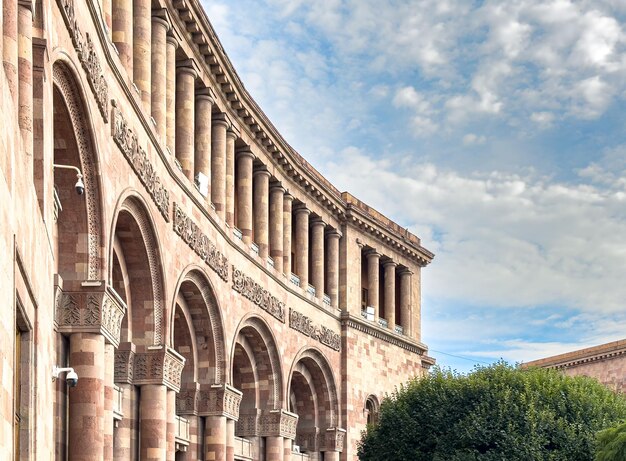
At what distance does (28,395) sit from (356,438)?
36572 mm

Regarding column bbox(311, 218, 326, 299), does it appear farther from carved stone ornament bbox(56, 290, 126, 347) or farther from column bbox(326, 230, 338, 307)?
carved stone ornament bbox(56, 290, 126, 347)

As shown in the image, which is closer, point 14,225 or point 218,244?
point 14,225

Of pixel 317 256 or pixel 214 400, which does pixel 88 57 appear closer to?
pixel 214 400

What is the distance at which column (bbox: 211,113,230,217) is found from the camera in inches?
1446

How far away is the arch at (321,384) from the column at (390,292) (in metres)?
6.61

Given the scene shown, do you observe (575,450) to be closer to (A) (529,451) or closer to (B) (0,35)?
(A) (529,451)

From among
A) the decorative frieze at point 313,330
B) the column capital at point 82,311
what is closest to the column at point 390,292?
the decorative frieze at point 313,330

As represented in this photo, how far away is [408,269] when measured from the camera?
56.2 metres

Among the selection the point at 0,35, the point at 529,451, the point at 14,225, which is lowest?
the point at 529,451

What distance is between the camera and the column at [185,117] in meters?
33.7

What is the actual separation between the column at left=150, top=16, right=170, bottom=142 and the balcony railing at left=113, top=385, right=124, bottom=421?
20.2ft

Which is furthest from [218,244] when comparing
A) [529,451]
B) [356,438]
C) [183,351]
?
[356,438]

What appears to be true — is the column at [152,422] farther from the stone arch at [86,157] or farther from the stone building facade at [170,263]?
the stone arch at [86,157]

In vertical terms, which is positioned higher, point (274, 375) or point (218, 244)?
point (218, 244)
